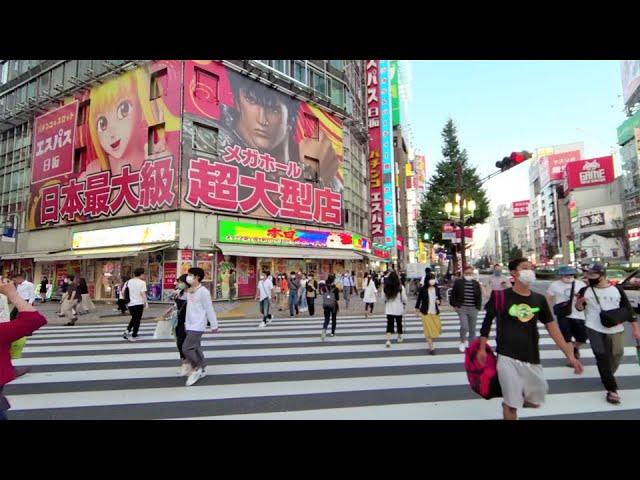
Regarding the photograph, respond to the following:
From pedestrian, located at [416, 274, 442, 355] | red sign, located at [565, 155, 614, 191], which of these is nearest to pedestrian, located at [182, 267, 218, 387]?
pedestrian, located at [416, 274, 442, 355]

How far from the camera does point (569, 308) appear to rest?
20.6 ft

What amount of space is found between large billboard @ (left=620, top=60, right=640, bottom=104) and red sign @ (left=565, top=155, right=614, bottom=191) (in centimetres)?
2155

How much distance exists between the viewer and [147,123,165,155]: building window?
2089 cm

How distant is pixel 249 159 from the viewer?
23.0 m

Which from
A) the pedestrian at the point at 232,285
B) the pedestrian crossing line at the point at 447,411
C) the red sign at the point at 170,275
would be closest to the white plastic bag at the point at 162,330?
the pedestrian crossing line at the point at 447,411

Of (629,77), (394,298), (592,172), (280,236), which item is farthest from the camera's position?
(592,172)

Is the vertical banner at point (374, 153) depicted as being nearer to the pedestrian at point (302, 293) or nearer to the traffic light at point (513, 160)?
the pedestrian at point (302, 293)

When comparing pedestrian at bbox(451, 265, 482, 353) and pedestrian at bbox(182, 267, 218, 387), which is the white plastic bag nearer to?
pedestrian at bbox(182, 267, 218, 387)

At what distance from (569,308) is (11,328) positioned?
7572 mm

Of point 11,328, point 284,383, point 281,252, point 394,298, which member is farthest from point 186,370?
point 281,252

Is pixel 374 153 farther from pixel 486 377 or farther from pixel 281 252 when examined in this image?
pixel 486 377
